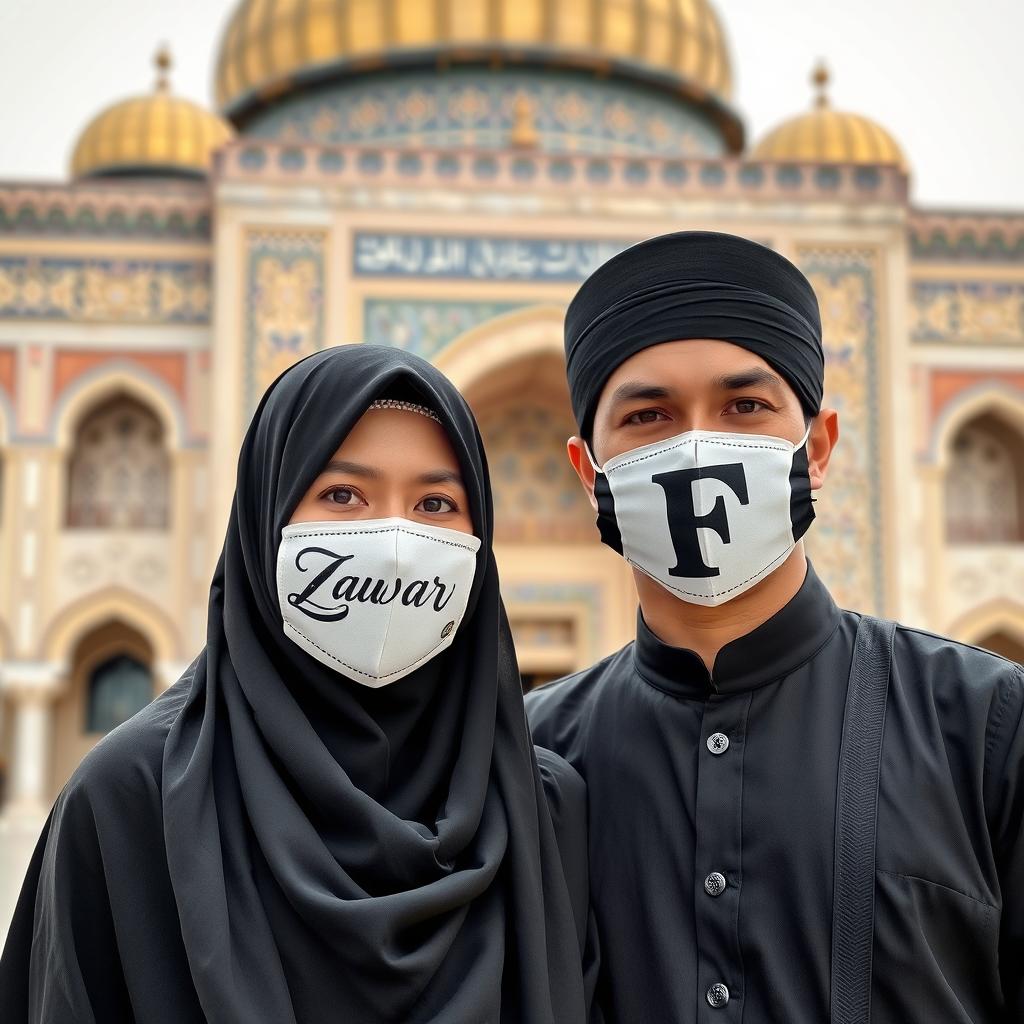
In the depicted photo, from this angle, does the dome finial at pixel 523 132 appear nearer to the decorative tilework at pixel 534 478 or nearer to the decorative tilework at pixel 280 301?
the decorative tilework at pixel 280 301

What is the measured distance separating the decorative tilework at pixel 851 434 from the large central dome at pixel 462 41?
273 centimetres

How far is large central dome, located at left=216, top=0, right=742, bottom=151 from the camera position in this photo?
1059cm

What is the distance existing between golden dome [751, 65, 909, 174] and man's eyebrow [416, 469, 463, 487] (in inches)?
442

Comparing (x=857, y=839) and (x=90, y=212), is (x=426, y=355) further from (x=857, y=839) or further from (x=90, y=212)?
(x=857, y=839)

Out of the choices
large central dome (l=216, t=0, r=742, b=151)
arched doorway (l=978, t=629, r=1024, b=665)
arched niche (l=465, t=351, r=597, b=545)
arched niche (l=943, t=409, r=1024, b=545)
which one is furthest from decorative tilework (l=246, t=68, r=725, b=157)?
arched doorway (l=978, t=629, r=1024, b=665)

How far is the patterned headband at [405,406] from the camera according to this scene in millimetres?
1387

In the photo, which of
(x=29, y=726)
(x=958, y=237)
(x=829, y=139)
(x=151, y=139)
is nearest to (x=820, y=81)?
(x=829, y=139)

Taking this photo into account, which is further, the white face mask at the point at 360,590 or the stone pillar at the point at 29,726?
the stone pillar at the point at 29,726

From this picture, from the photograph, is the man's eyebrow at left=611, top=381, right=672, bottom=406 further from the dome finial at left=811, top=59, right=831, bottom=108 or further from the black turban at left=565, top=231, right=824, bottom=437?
the dome finial at left=811, top=59, right=831, bottom=108

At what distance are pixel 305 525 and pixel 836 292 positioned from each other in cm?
838

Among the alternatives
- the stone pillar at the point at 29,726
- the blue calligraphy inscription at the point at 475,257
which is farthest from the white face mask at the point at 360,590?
the stone pillar at the point at 29,726

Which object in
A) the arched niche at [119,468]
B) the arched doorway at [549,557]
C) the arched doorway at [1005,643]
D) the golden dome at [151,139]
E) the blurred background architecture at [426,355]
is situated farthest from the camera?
the golden dome at [151,139]

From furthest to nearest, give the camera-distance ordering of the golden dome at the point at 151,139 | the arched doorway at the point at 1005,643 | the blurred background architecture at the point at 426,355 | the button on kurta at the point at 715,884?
the golden dome at the point at 151,139 → the arched doorway at the point at 1005,643 → the blurred background architecture at the point at 426,355 → the button on kurta at the point at 715,884

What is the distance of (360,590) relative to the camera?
137cm
